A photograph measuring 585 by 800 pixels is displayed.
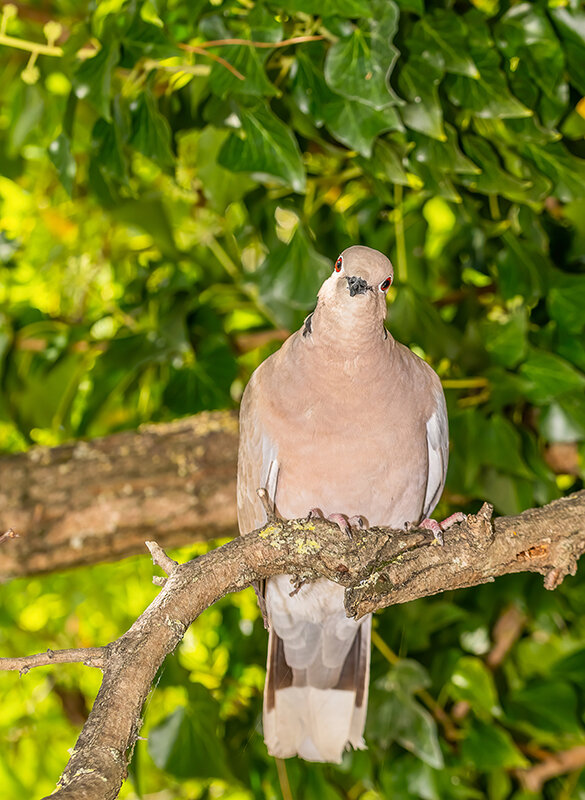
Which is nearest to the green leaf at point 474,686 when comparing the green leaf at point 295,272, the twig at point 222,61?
the green leaf at point 295,272

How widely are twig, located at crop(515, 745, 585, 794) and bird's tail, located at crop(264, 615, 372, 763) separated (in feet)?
2.17

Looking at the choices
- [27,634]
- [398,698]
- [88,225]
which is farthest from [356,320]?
[27,634]

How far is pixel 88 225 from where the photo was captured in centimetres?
253

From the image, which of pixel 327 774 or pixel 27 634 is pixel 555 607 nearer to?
pixel 327 774

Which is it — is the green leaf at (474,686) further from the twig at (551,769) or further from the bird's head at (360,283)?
the bird's head at (360,283)

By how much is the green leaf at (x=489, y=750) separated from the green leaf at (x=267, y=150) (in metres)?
1.34

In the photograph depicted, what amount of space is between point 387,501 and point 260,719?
745mm

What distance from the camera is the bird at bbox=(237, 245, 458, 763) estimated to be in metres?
1.51

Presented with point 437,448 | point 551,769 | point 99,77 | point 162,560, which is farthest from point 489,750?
point 99,77

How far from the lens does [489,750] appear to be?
2068 mm

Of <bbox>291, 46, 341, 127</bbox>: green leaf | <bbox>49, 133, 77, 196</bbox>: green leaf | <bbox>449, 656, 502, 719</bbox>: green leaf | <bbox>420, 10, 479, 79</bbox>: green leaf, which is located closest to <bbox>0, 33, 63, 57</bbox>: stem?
<bbox>49, 133, 77, 196</bbox>: green leaf

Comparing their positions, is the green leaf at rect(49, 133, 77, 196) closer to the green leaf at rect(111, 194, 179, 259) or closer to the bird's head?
the green leaf at rect(111, 194, 179, 259)

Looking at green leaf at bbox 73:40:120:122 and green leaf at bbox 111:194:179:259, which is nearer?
green leaf at bbox 73:40:120:122

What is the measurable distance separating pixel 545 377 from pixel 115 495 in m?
1.01
